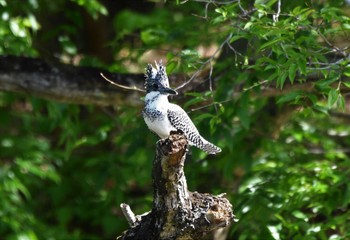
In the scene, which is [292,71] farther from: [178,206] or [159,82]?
[178,206]

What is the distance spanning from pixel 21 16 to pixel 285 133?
240 centimetres

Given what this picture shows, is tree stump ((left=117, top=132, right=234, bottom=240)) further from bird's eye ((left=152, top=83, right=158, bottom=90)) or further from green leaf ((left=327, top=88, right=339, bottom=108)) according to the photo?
green leaf ((left=327, top=88, right=339, bottom=108))

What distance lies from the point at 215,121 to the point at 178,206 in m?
1.27

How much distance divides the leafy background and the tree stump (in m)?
0.82

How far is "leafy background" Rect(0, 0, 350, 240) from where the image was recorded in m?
4.70

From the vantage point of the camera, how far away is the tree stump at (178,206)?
3713mm

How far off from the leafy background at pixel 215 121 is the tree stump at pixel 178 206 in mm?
A: 816

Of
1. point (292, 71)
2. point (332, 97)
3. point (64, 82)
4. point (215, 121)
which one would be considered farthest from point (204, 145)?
point (64, 82)

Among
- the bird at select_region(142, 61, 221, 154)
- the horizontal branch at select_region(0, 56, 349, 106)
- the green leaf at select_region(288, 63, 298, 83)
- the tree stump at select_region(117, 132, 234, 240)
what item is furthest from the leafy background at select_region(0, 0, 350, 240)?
the tree stump at select_region(117, 132, 234, 240)

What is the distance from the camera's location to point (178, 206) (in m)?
3.79

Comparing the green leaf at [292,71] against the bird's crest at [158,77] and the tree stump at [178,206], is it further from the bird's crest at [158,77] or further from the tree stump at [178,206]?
the tree stump at [178,206]

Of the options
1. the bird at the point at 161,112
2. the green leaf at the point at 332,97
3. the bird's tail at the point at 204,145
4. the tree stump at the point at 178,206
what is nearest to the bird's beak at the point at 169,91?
the bird at the point at 161,112

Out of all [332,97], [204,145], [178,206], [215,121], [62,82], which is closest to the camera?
[178,206]

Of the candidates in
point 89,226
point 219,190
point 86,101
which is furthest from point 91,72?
point 89,226
